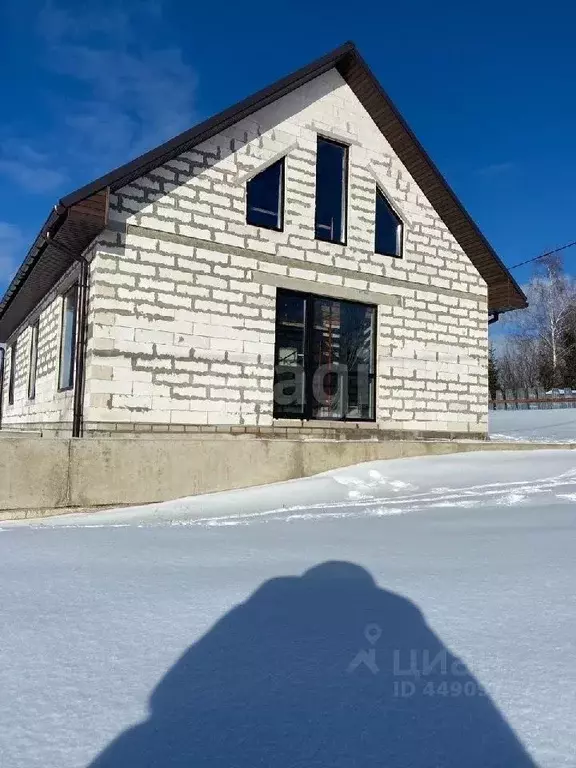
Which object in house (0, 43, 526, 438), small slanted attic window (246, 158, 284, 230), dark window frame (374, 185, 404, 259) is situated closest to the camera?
house (0, 43, 526, 438)

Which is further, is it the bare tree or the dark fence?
the bare tree

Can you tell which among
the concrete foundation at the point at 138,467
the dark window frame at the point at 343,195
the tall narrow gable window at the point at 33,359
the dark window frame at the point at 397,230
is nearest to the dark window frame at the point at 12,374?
the tall narrow gable window at the point at 33,359

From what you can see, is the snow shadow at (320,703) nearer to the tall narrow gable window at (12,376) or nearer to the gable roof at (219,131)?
the gable roof at (219,131)

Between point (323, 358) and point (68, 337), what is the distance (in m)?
3.83

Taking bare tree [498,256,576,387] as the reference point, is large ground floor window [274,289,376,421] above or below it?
below

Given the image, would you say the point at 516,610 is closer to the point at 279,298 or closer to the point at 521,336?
the point at 279,298

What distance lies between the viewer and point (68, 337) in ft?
27.9

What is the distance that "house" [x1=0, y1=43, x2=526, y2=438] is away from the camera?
6.71 meters

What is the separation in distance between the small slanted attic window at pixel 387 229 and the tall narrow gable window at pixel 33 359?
21.2 ft

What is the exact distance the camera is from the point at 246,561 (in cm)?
321

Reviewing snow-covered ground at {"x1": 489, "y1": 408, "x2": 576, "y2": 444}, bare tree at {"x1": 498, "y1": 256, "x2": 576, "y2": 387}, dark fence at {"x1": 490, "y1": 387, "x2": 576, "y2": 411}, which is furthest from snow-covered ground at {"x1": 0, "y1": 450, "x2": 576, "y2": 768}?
bare tree at {"x1": 498, "y1": 256, "x2": 576, "y2": 387}

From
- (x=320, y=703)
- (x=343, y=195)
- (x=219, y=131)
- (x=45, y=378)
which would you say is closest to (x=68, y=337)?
(x=45, y=378)

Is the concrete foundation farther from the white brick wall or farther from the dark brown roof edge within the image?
the dark brown roof edge

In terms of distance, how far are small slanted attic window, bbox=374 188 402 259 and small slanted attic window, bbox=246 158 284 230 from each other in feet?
5.70
